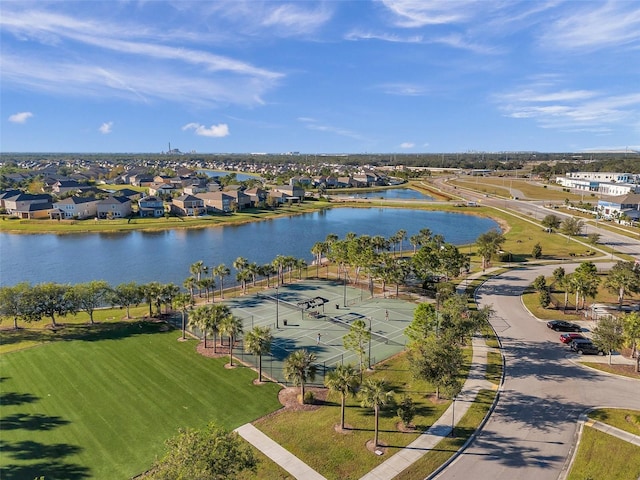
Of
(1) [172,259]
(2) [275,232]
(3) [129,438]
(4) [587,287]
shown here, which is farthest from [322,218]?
(3) [129,438]

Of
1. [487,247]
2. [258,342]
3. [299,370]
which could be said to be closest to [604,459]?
[299,370]

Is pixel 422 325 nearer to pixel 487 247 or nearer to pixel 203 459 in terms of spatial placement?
pixel 203 459

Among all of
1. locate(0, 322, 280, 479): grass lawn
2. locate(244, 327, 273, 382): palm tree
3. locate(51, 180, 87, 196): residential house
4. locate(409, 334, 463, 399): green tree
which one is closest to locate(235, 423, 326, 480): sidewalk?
locate(0, 322, 280, 479): grass lawn

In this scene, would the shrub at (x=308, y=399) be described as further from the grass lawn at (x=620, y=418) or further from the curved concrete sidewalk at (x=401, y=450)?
the grass lawn at (x=620, y=418)

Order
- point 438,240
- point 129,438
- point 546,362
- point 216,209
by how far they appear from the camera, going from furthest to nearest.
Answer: point 216,209
point 438,240
point 546,362
point 129,438

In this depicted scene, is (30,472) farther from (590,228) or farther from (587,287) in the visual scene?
(590,228)

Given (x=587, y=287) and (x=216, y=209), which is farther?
(x=216, y=209)

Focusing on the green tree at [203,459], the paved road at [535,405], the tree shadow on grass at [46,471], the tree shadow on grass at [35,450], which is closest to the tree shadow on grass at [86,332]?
the tree shadow on grass at [35,450]
